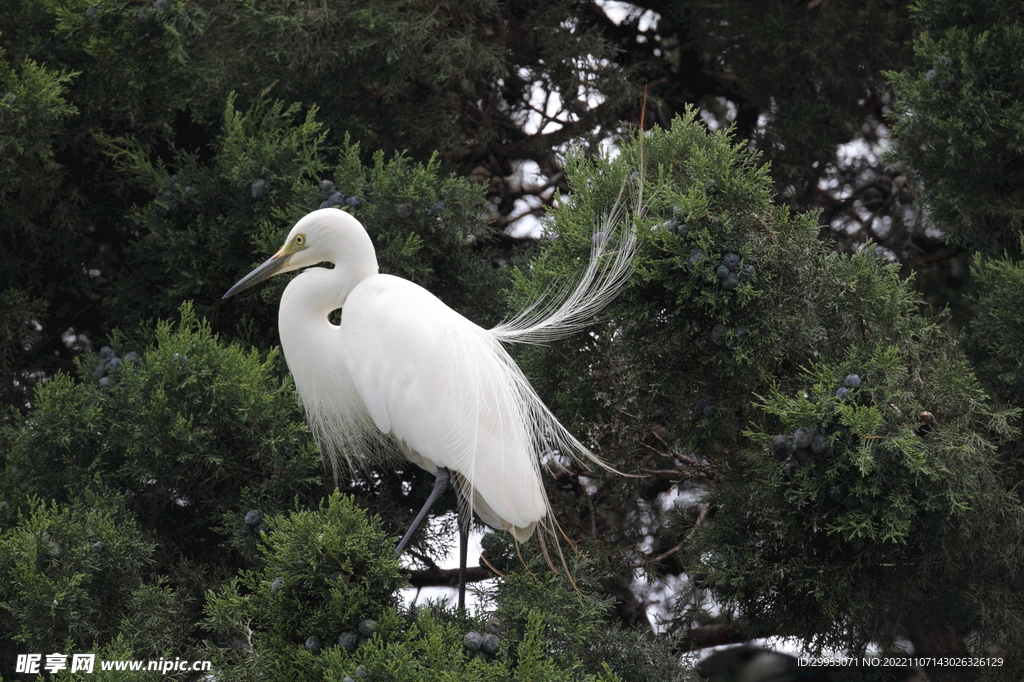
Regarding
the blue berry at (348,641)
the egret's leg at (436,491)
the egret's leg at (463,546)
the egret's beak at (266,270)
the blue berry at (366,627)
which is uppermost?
the egret's beak at (266,270)

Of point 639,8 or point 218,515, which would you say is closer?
point 218,515

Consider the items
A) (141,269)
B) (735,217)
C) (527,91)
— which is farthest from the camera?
(527,91)

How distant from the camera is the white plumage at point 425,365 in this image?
2.91 metres

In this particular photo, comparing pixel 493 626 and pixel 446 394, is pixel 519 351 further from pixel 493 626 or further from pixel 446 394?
pixel 493 626

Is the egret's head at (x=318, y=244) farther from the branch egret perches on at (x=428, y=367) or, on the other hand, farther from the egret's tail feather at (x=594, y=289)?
the egret's tail feather at (x=594, y=289)

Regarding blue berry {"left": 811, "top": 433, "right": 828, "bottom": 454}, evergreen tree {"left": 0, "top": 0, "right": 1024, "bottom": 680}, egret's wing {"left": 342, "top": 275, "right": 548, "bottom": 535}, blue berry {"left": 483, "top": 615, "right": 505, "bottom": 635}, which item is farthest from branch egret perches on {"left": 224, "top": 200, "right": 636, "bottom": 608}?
blue berry {"left": 811, "top": 433, "right": 828, "bottom": 454}

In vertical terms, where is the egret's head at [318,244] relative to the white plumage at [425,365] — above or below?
above

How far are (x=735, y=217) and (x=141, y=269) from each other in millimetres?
2469

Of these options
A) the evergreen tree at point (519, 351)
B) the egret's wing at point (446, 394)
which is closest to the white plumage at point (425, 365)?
the egret's wing at point (446, 394)

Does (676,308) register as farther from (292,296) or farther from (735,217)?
(292,296)

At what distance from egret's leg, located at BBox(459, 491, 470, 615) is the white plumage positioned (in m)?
0.05

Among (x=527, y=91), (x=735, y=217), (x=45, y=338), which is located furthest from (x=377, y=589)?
(x=527, y=91)

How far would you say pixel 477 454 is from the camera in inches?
115

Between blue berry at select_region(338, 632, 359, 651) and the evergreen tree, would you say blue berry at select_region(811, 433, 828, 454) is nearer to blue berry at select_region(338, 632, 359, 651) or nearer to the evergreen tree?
the evergreen tree
